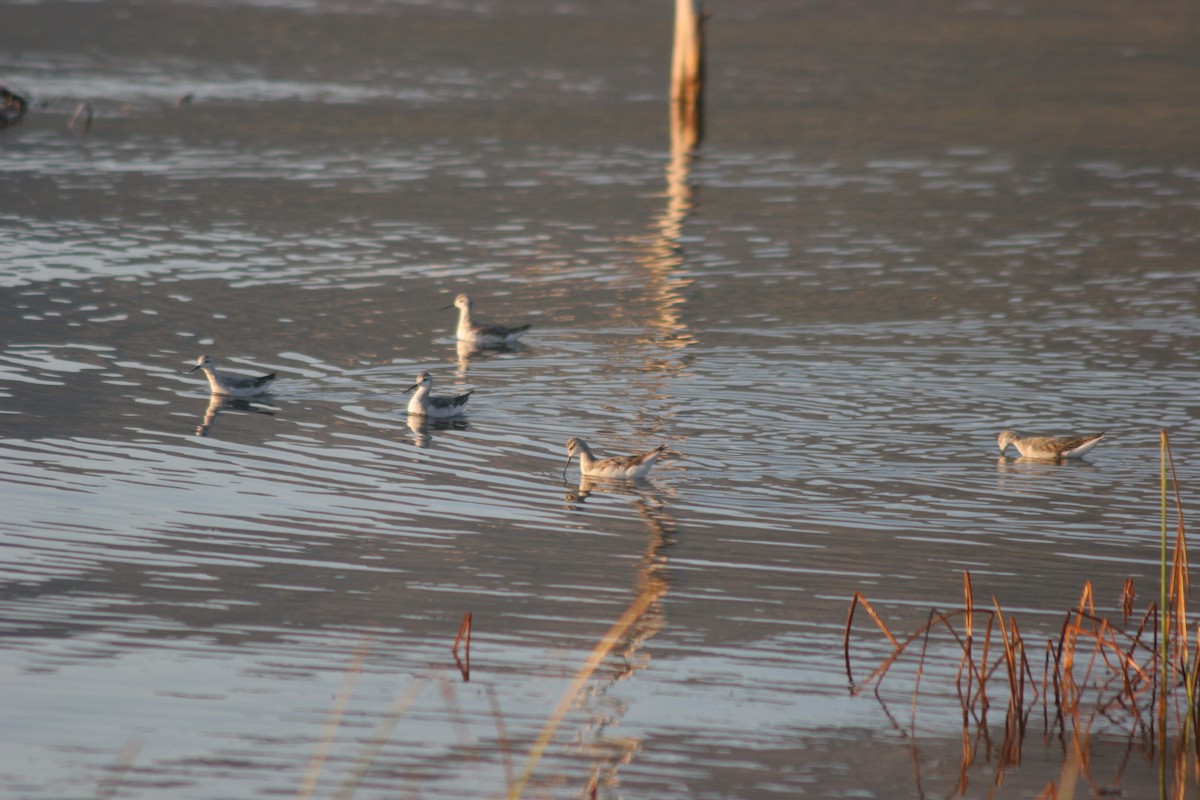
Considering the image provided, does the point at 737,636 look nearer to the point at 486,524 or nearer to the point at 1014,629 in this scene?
the point at 1014,629

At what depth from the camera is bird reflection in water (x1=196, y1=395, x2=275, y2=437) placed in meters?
15.5

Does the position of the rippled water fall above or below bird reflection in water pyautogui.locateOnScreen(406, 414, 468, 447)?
above

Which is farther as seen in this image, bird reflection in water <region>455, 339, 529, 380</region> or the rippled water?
bird reflection in water <region>455, 339, 529, 380</region>

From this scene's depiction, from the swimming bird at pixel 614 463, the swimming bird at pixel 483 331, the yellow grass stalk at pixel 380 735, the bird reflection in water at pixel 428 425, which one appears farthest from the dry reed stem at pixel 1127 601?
the swimming bird at pixel 483 331

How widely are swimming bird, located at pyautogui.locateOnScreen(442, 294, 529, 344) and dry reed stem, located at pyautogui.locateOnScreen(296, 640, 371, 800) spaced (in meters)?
9.84

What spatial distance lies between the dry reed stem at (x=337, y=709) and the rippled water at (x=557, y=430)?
0.13 feet

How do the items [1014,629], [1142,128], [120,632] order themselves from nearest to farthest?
[1014,629], [120,632], [1142,128]

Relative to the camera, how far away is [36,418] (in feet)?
48.6

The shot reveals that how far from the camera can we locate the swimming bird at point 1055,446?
13.8 meters

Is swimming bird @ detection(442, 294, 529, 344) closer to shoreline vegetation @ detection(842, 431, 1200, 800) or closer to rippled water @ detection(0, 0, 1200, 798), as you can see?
rippled water @ detection(0, 0, 1200, 798)

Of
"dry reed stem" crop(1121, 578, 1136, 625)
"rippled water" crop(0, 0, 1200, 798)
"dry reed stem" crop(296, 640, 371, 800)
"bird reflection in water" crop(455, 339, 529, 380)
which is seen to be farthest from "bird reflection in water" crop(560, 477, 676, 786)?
"bird reflection in water" crop(455, 339, 529, 380)

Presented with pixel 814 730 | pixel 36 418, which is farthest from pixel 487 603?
pixel 36 418

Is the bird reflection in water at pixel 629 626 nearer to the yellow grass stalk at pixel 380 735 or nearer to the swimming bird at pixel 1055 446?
the yellow grass stalk at pixel 380 735

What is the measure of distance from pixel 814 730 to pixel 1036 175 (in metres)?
24.6
